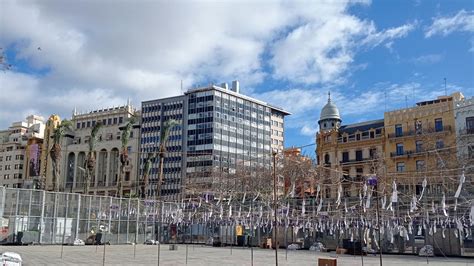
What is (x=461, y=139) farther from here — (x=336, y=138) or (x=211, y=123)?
(x=211, y=123)

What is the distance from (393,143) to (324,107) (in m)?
27.4

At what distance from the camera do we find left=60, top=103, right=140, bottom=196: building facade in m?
118

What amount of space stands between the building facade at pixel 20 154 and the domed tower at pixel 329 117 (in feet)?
257

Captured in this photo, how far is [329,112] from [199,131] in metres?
33.0

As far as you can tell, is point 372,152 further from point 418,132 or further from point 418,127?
point 418,127

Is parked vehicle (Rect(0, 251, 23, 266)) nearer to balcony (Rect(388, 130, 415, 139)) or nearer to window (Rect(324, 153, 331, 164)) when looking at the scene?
balcony (Rect(388, 130, 415, 139))

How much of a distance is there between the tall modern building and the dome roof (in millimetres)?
19776

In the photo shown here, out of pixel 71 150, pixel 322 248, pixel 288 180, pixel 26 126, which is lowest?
pixel 322 248

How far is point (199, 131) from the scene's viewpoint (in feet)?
355

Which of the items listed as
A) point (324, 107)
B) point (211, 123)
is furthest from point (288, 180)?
point (211, 123)

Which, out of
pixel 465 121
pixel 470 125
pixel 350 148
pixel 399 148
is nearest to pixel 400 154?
pixel 399 148

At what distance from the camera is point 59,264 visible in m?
23.7

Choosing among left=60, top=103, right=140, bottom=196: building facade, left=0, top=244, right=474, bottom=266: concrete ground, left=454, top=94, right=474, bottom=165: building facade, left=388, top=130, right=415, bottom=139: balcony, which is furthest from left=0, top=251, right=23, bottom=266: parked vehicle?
left=60, top=103, right=140, bottom=196: building facade

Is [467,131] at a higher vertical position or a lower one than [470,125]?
lower
